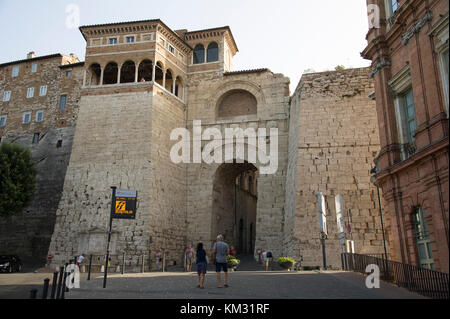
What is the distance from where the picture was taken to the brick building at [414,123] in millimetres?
10656

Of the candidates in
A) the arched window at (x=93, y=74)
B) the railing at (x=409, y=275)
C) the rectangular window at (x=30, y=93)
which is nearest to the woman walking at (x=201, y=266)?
the railing at (x=409, y=275)

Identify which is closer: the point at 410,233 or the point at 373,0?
the point at 410,233

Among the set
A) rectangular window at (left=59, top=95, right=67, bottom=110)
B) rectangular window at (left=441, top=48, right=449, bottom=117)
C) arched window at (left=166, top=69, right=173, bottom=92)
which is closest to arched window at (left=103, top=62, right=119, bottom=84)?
arched window at (left=166, top=69, right=173, bottom=92)

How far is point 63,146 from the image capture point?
1264 inches

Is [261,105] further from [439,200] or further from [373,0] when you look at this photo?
[439,200]

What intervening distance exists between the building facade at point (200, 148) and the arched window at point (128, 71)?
14 centimetres

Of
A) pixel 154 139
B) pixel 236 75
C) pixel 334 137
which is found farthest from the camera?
pixel 236 75

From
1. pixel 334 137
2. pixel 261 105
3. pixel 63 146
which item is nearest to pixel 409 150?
pixel 334 137

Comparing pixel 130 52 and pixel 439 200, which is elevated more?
pixel 130 52

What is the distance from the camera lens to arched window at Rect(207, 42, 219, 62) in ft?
99.2

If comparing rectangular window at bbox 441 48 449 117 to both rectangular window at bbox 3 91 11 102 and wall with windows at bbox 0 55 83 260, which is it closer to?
wall with windows at bbox 0 55 83 260

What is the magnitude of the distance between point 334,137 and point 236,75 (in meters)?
10.2

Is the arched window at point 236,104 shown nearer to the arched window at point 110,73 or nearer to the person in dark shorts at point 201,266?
the arched window at point 110,73

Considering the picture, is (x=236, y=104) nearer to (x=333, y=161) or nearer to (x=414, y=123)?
(x=333, y=161)
